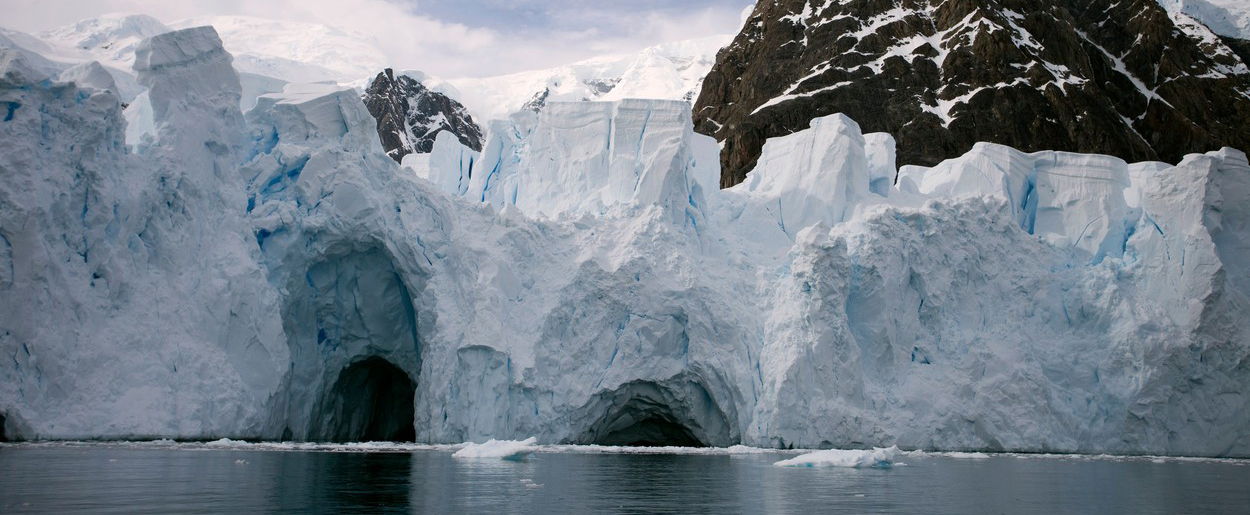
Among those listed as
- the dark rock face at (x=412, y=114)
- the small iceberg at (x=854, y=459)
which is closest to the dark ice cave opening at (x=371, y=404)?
the small iceberg at (x=854, y=459)

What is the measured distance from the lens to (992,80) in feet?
172

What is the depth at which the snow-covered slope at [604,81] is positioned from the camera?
84.8 m

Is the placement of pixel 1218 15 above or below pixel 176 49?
above

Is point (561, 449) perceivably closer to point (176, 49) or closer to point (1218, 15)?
point (176, 49)

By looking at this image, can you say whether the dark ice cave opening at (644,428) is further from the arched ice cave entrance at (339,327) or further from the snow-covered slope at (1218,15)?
the snow-covered slope at (1218,15)

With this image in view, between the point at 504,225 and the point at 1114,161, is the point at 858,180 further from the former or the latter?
the point at 504,225

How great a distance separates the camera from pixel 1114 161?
28.8m

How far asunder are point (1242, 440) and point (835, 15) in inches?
1406

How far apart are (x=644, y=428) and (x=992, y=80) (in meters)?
32.7

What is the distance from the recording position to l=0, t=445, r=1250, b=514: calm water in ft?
34.8

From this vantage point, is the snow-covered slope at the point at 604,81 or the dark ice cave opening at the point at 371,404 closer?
the dark ice cave opening at the point at 371,404

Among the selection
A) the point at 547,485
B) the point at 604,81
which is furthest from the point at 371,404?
the point at 604,81

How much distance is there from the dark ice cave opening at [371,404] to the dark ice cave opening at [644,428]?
4.67 m

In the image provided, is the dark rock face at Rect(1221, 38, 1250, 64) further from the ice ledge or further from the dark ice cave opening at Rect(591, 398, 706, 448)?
the ice ledge
